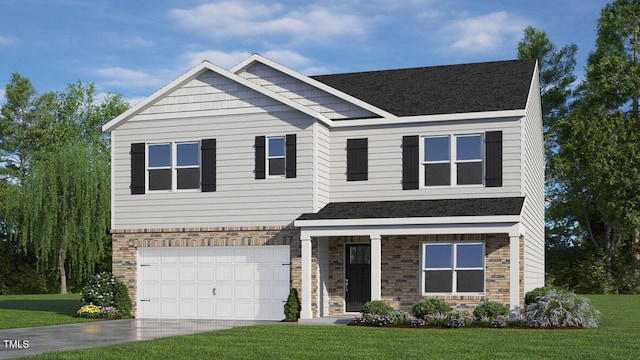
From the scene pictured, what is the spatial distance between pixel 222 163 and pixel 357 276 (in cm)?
554

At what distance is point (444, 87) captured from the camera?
28.8 metres

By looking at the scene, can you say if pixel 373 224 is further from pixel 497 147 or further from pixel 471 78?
pixel 471 78

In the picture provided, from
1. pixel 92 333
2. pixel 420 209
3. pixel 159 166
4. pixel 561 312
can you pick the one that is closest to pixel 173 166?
pixel 159 166

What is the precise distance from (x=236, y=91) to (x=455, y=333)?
11.0 m

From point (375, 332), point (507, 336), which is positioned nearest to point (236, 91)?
point (375, 332)

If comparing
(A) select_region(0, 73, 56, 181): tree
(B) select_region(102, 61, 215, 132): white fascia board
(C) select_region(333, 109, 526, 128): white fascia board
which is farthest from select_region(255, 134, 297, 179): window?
(A) select_region(0, 73, 56, 181): tree

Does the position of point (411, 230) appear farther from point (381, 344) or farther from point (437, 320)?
point (381, 344)

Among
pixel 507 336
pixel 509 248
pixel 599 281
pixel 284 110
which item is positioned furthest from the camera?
pixel 599 281

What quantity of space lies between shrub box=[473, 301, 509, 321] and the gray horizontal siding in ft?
20.4

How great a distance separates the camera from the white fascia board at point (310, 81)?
26953 millimetres

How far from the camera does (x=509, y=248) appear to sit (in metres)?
24.6

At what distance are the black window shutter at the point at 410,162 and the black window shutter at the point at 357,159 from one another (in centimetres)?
122

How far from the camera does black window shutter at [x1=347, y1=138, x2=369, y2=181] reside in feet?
89.0

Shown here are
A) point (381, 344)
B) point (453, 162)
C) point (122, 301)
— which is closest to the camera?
point (381, 344)
